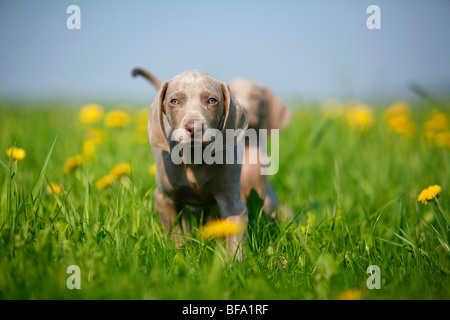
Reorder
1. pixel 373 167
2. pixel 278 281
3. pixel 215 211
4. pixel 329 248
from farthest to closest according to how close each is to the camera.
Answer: pixel 373 167, pixel 215 211, pixel 329 248, pixel 278 281

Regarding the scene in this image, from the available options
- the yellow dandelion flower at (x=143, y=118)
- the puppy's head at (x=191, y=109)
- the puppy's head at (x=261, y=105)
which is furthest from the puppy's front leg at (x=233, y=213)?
the yellow dandelion flower at (x=143, y=118)

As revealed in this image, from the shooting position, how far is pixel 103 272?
2012mm

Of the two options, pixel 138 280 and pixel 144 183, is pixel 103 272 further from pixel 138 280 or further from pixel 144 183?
pixel 144 183

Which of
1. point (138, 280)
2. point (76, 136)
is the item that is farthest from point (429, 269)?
point (76, 136)

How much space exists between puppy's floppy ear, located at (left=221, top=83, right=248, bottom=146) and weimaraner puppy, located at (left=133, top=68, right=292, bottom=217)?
909 mm

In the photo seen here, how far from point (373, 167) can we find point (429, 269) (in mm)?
2425

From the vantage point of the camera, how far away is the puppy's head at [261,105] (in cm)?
375

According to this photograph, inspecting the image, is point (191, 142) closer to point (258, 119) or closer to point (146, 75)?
point (146, 75)

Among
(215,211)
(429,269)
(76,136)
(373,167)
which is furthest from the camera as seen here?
(76,136)

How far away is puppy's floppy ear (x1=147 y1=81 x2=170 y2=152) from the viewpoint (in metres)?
2.35

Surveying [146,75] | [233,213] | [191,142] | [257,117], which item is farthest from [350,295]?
[146,75]

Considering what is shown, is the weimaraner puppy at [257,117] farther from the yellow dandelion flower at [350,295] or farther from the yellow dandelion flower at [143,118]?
the yellow dandelion flower at [143,118]

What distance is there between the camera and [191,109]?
7.35ft

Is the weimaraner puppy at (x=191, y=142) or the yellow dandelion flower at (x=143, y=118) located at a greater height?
the yellow dandelion flower at (x=143, y=118)
